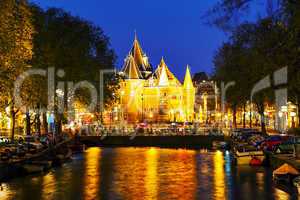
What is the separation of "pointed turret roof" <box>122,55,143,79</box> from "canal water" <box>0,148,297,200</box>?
120629mm

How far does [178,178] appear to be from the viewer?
44250mm

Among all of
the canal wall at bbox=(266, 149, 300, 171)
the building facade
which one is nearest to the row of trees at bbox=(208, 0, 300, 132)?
the canal wall at bbox=(266, 149, 300, 171)

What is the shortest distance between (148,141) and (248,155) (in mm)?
47283

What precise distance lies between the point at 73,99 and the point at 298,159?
1463 inches

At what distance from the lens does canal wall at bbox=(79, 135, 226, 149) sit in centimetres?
9450

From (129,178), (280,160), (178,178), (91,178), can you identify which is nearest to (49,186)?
(91,178)

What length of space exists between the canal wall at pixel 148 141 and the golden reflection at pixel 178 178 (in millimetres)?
30717

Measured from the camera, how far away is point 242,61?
209 feet

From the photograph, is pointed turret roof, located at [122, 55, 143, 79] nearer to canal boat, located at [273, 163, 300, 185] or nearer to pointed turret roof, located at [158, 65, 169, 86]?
pointed turret roof, located at [158, 65, 169, 86]

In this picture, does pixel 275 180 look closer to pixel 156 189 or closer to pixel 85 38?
pixel 156 189

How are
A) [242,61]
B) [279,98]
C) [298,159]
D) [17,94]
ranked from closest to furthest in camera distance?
[298,159] < [17,94] < [279,98] < [242,61]

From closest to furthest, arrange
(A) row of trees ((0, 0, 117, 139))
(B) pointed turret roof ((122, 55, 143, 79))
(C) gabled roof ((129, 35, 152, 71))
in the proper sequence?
(A) row of trees ((0, 0, 117, 139)), (B) pointed turret roof ((122, 55, 143, 79)), (C) gabled roof ((129, 35, 152, 71))

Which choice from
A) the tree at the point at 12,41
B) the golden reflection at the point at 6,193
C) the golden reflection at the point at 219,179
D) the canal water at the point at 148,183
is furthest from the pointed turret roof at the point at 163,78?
the golden reflection at the point at 6,193

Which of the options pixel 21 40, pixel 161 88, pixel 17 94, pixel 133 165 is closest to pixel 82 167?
pixel 133 165
